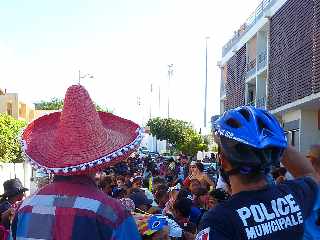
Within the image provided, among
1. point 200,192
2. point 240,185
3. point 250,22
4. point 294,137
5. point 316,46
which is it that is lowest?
point 200,192

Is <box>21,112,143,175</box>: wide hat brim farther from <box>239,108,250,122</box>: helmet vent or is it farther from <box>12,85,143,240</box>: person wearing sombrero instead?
<box>239,108,250,122</box>: helmet vent

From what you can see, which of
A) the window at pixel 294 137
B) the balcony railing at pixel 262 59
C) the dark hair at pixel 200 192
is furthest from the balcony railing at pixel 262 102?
the dark hair at pixel 200 192

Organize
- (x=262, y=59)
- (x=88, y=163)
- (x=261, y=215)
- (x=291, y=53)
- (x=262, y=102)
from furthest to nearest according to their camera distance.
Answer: (x=262, y=102), (x=262, y=59), (x=291, y=53), (x=88, y=163), (x=261, y=215)

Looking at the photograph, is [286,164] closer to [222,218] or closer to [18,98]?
[222,218]

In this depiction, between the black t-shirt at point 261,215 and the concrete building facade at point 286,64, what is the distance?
21283 millimetres

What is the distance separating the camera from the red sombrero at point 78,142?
2.41 metres

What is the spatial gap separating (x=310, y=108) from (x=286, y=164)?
25.3m

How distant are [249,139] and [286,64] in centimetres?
2658

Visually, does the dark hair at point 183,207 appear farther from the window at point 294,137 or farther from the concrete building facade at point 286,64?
the window at point 294,137

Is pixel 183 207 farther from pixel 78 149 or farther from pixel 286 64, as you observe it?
pixel 286 64

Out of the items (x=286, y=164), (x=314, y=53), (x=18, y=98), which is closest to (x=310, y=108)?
(x=314, y=53)

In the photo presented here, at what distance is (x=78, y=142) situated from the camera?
2.44 metres

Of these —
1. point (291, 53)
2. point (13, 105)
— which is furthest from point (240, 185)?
point (13, 105)

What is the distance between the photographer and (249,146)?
220cm
